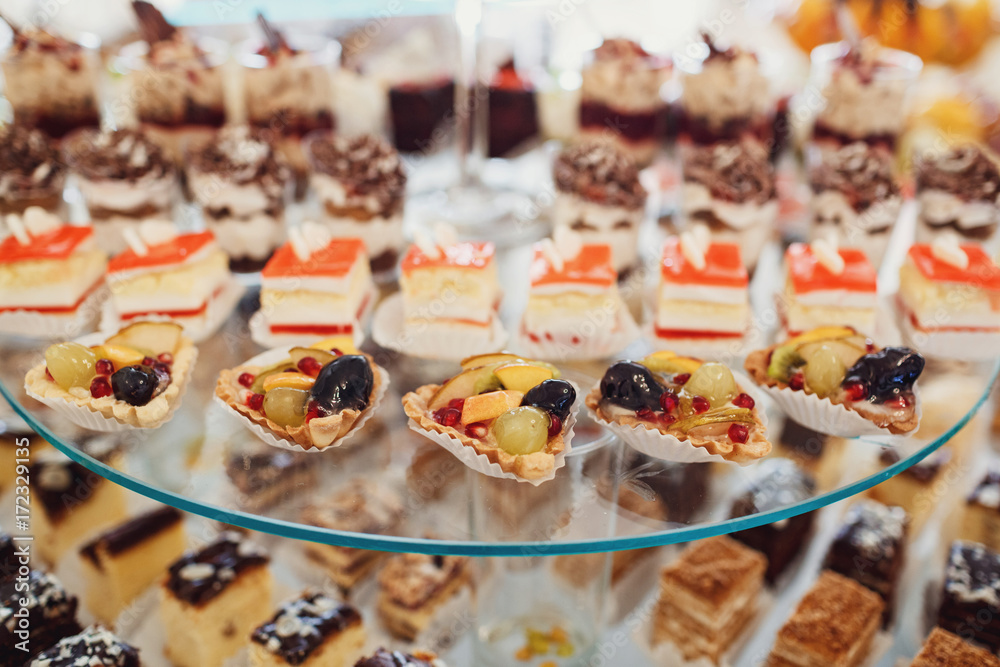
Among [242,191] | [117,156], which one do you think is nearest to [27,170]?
[117,156]

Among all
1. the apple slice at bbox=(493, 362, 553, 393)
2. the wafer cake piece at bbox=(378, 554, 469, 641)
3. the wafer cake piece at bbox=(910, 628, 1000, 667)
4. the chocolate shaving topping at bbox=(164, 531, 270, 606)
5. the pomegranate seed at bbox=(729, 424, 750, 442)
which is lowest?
the wafer cake piece at bbox=(378, 554, 469, 641)

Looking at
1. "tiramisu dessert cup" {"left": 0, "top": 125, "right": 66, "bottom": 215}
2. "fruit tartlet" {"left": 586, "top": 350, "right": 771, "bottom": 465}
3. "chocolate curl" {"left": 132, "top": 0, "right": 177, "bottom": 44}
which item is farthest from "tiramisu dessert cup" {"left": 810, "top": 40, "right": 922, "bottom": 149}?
"tiramisu dessert cup" {"left": 0, "top": 125, "right": 66, "bottom": 215}

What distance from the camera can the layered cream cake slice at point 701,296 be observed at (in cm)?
232

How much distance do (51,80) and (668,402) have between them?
2732 mm

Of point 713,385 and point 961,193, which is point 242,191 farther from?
point 961,193

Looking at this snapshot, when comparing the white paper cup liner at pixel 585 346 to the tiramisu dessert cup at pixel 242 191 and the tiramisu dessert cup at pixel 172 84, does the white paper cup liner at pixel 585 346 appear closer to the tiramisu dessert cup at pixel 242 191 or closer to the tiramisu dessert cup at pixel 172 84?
the tiramisu dessert cup at pixel 242 191

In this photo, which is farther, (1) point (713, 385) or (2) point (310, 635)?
(2) point (310, 635)

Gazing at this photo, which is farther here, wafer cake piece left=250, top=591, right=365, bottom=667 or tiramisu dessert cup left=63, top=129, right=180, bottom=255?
tiramisu dessert cup left=63, top=129, right=180, bottom=255

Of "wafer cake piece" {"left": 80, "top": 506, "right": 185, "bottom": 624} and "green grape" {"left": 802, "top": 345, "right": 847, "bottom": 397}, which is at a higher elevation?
"green grape" {"left": 802, "top": 345, "right": 847, "bottom": 397}

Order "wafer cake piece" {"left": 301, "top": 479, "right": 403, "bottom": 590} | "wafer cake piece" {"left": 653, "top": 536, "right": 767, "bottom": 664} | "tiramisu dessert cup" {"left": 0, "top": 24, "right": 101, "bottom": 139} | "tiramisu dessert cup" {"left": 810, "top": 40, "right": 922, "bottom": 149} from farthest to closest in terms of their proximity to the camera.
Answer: "tiramisu dessert cup" {"left": 0, "top": 24, "right": 101, "bottom": 139}
"tiramisu dessert cup" {"left": 810, "top": 40, "right": 922, "bottom": 149}
"wafer cake piece" {"left": 653, "top": 536, "right": 767, "bottom": 664}
"wafer cake piece" {"left": 301, "top": 479, "right": 403, "bottom": 590}

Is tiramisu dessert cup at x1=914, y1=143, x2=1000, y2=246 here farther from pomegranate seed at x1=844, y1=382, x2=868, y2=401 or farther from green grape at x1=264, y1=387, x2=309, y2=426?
green grape at x1=264, y1=387, x2=309, y2=426

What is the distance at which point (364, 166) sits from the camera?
8.87 feet

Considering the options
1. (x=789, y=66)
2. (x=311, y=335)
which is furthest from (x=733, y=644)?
(x=789, y=66)

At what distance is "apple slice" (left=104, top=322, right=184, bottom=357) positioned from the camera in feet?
6.86
